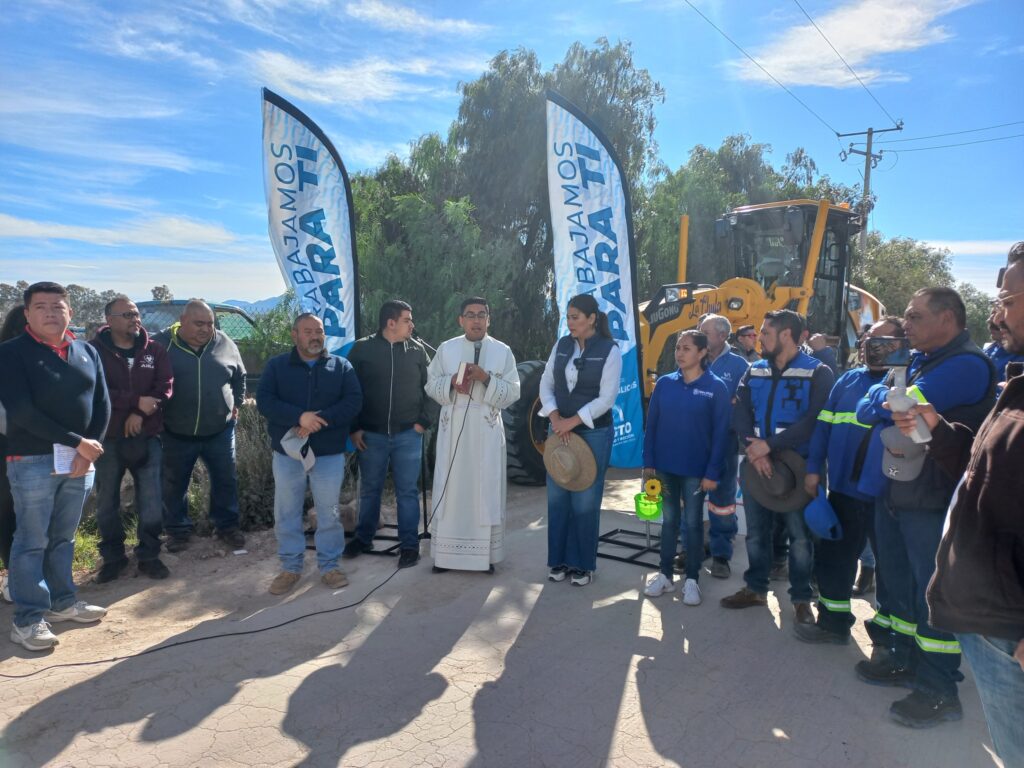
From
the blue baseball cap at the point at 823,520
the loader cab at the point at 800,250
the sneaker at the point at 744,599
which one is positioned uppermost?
the loader cab at the point at 800,250

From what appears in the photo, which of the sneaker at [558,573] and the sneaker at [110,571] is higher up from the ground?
the sneaker at [110,571]

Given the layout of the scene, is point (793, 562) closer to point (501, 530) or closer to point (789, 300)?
point (501, 530)

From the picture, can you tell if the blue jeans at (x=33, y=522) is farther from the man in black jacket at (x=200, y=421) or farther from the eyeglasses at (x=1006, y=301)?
the eyeglasses at (x=1006, y=301)

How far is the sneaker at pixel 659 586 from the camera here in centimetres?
458

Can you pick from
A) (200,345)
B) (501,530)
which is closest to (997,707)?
(501,530)

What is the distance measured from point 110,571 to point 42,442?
4.92 feet

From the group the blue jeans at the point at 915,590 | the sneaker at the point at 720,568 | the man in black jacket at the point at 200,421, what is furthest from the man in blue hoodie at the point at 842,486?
the man in black jacket at the point at 200,421

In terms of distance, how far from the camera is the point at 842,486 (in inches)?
142

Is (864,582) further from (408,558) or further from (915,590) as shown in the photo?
(408,558)

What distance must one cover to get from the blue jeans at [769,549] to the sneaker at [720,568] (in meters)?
0.57

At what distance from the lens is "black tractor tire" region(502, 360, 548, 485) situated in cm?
725

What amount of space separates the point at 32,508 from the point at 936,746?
186 inches

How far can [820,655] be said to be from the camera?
376 centimetres

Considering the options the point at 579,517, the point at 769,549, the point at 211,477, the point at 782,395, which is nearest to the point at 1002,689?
the point at 782,395
